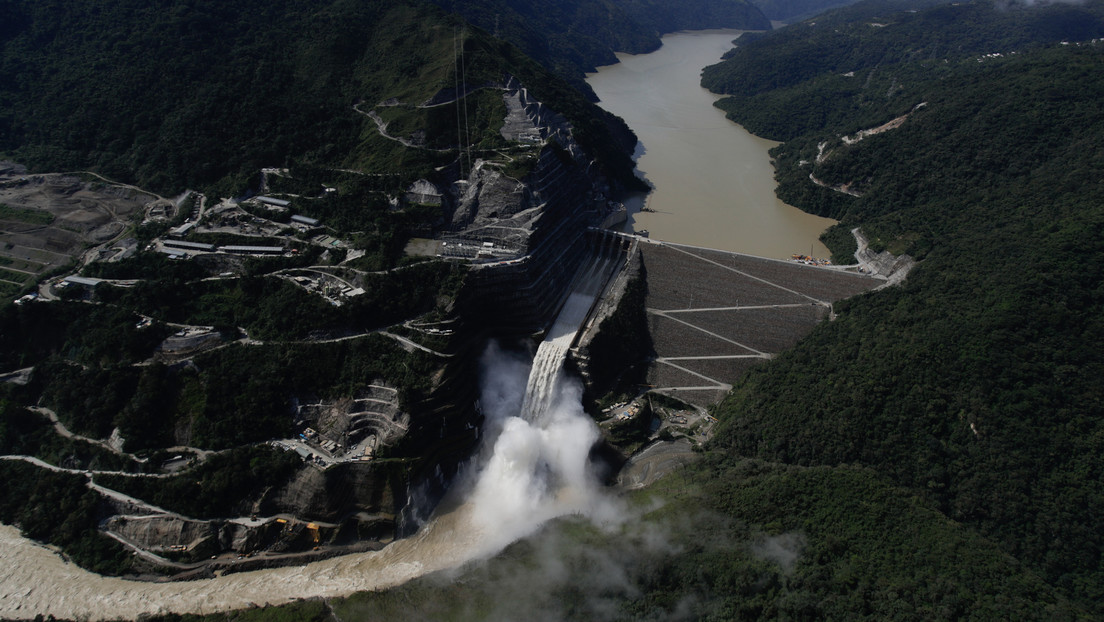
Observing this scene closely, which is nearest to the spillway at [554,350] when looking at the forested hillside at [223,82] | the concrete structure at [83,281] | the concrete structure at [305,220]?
the forested hillside at [223,82]

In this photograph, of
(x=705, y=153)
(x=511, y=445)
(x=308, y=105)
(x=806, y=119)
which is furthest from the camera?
(x=806, y=119)

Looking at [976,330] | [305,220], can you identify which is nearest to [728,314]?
[976,330]

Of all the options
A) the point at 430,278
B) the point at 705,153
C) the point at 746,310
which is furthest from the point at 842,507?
the point at 705,153

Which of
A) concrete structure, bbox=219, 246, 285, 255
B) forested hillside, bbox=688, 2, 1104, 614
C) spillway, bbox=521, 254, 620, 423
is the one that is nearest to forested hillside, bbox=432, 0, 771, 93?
forested hillside, bbox=688, 2, 1104, 614

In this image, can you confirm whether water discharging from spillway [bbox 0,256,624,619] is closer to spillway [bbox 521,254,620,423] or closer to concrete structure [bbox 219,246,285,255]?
spillway [bbox 521,254,620,423]

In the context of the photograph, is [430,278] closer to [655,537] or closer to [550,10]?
[655,537]

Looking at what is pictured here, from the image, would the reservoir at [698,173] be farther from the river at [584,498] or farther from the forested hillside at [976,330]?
the forested hillside at [976,330]

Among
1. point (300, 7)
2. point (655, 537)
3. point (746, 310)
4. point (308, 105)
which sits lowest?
point (655, 537)
